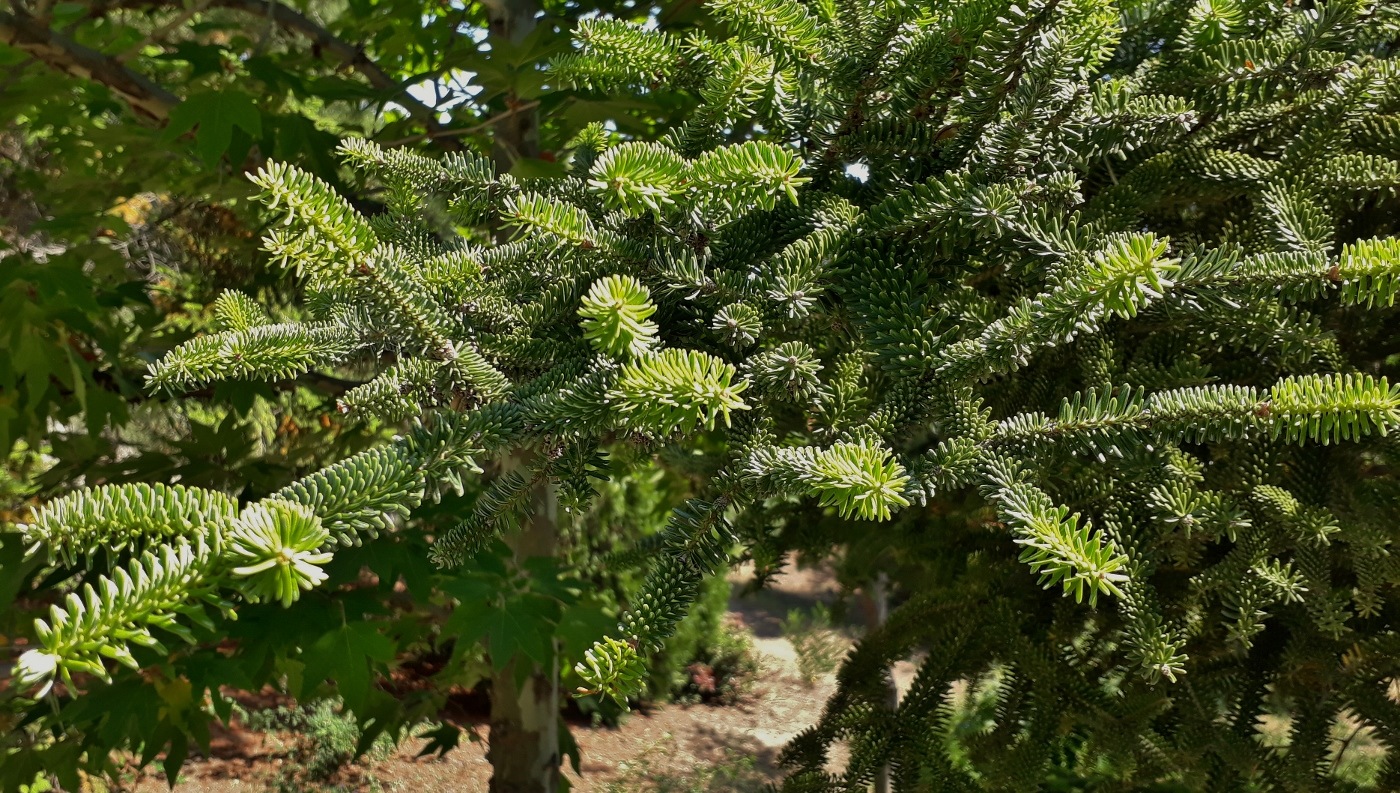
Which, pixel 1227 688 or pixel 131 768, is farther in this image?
pixel 131 768

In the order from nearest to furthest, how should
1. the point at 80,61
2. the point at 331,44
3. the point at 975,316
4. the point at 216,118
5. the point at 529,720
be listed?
the point at 975,316 → the point at 216,118 → the point at 80,61 → the point at 331,44 → the point at 529,720

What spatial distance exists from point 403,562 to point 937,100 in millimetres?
1702

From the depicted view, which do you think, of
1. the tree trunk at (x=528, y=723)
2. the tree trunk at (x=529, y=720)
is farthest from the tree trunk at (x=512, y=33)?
the tree trunk at (x=528, y=723)

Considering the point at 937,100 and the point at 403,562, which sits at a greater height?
the point at 937,100

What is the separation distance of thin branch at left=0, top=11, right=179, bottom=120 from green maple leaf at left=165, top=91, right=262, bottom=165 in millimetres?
694

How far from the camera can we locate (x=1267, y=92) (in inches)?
47.2

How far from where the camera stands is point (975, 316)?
1.05 metres

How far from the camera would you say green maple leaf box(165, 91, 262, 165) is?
8.04ft

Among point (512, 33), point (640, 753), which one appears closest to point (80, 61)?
point (512, 33)

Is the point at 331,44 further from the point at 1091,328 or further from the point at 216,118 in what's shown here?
the point at 1091,328

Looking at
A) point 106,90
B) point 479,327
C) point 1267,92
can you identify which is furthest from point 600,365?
point 106,90

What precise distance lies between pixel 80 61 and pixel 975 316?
3.08 meters

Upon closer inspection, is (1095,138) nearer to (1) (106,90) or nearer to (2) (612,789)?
(1) (106,90)

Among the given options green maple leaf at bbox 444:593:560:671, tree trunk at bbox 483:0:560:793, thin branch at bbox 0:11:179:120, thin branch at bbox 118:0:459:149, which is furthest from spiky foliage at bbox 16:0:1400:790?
thin branch at bbox 0:11:179:120
